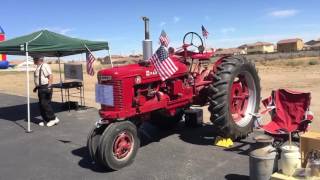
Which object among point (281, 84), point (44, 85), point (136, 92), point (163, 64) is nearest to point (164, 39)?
point (163, 64)

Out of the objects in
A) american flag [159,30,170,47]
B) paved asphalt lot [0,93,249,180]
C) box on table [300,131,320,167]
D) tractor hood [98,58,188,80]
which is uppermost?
american flag [159,30,170,47]

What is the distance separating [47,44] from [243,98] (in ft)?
17.0

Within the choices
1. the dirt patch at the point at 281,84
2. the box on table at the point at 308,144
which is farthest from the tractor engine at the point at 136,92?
the dirt patch at the point at 281,84

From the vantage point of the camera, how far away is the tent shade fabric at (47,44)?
10461mm

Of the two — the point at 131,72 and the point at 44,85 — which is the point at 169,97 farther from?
the point at 44,85

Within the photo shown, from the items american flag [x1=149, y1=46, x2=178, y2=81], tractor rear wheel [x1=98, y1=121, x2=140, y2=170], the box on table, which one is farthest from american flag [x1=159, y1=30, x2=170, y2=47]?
the box on table

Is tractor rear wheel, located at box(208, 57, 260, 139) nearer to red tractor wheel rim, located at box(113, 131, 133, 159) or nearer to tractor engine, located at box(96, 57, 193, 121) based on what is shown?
tractor engine, located at box(96, 57, 193, 121)

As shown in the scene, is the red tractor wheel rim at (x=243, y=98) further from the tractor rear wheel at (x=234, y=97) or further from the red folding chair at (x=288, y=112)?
the red folding chair at (x=288, y=112)

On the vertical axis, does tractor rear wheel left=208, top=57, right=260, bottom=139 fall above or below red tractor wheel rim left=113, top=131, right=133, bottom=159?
above

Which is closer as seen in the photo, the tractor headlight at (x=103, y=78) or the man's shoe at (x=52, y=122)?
the tractor headlight at (x=103, y=78)

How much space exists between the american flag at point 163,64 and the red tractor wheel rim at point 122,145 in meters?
1.16

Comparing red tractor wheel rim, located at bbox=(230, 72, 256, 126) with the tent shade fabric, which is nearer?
A: red tractor wheel rim, located at bbox=(230, 72, 256, 126)

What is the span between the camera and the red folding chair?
7047 mm

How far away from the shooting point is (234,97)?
26.4 feet
